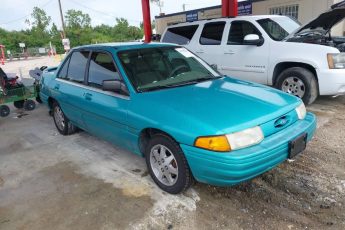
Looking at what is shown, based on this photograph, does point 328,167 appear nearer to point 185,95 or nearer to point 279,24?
point 185,95

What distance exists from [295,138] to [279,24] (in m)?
4.26

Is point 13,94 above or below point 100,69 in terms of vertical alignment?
below

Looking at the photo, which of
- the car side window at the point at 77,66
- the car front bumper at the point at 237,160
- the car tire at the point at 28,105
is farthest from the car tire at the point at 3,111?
the car front bumper at the point at 237,160

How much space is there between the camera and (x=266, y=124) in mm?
2803

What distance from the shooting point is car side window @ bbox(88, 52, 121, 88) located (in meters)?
3.70

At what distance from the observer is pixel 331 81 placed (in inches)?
209

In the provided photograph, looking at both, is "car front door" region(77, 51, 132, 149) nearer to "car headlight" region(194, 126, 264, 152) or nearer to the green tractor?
"car headlight" region(194, 126, 264, 152)

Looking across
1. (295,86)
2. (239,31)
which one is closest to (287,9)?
(239,31)

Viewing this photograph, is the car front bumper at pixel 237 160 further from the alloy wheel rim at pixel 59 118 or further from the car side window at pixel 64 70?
the alloy wheel rim at pixel 59 118

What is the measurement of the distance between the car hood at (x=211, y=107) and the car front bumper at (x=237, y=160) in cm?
18

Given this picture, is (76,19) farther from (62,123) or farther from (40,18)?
(62,123)

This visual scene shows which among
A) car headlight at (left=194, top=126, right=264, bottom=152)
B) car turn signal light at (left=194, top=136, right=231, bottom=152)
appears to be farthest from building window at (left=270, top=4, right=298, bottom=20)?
car turn signal light at (left=194, top=136, right=231, bottom=152)

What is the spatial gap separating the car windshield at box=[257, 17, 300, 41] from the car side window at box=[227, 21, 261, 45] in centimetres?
20

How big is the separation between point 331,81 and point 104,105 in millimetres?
3917
